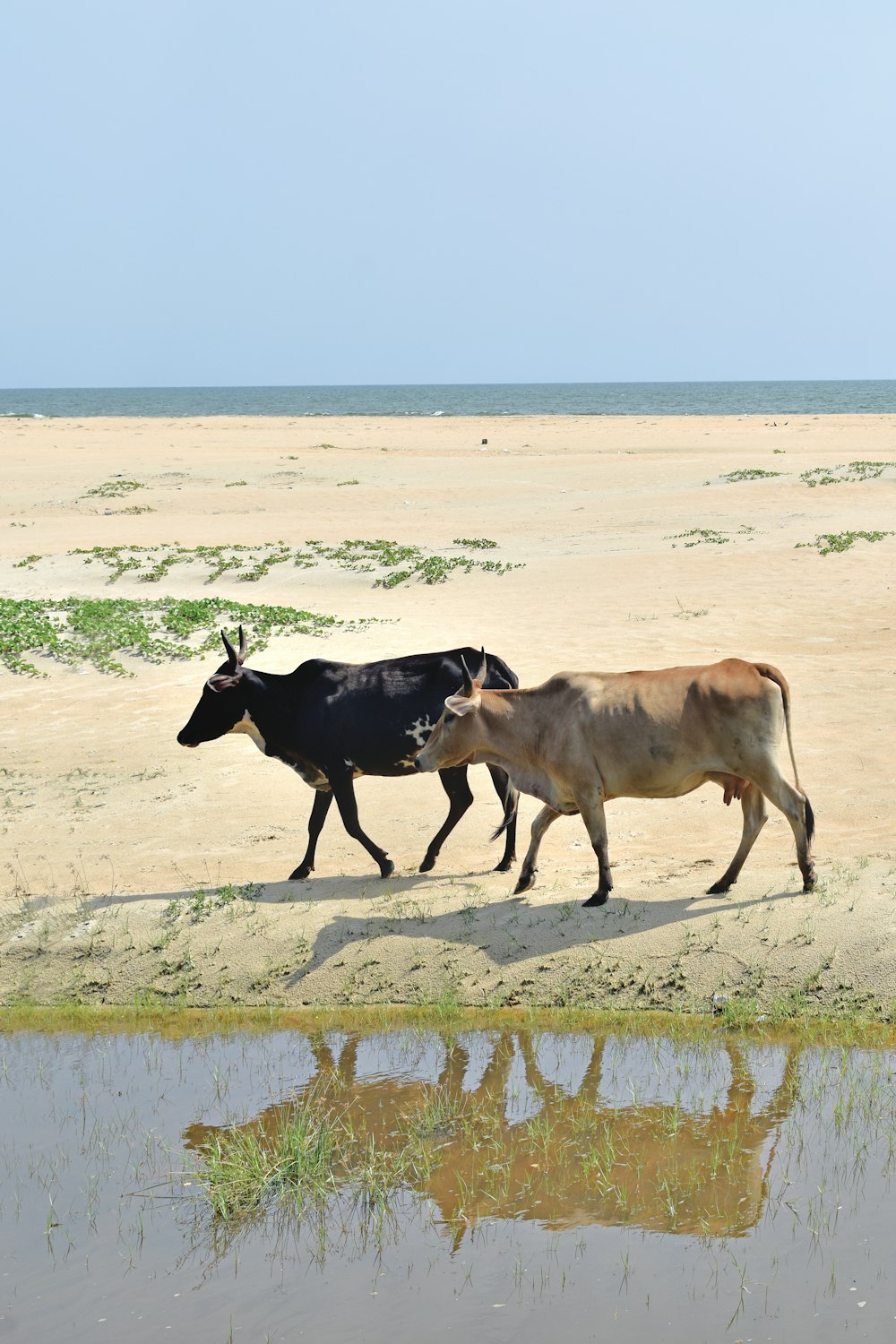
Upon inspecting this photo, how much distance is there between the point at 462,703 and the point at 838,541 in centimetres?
1379

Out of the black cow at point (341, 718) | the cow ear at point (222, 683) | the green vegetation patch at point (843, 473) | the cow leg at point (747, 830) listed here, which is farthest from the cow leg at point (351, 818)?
the green vegetation patch at point (843, 473)

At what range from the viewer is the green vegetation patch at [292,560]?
20.5 metres

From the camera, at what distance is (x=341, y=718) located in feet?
32.2

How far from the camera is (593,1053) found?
24.8 feet

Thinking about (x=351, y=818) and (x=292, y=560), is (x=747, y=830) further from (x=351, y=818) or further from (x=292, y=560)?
(x=292, y=560)

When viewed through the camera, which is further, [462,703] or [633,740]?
[462,703]

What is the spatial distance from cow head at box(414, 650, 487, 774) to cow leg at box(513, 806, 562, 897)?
2.09 ft

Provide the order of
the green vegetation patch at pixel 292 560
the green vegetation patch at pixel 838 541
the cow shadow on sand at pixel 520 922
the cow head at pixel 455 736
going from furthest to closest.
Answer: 1. the green vegetation patch at pixel 838 541
2. the green vegetation patch at pixel 292 560
3. the cow head at pixel 455 736
4. the cow shadow on sand at pixel 520 922

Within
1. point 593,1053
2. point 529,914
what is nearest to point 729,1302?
point 593,1053

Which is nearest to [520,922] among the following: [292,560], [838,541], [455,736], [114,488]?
[455,736]

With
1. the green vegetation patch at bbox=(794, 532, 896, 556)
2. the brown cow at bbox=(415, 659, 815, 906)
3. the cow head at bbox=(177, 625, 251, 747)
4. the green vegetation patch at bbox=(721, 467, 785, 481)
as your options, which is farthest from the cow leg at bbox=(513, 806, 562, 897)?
the green vegetation patch at bbox=(721, 467, 785, 481)

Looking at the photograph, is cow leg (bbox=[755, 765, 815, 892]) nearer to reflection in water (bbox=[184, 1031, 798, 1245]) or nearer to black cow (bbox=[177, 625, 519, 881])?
reflection in water (bbox=[184, 1031, 798, 1245])

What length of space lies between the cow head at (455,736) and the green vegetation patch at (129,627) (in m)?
6.90

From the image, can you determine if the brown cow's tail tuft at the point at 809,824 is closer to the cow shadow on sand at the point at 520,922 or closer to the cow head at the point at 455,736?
the cow shadow on sand at the point at 520,922
